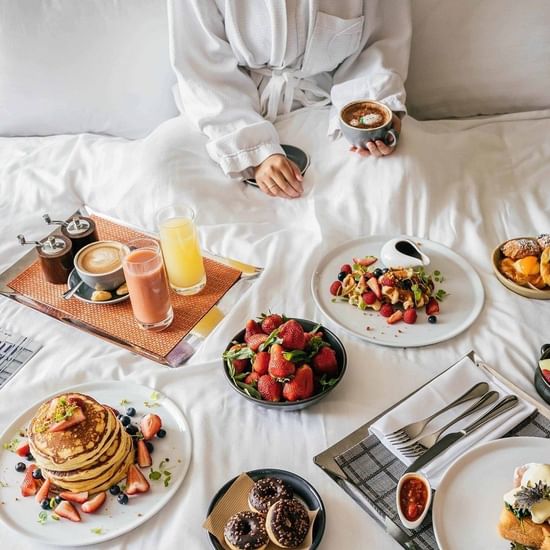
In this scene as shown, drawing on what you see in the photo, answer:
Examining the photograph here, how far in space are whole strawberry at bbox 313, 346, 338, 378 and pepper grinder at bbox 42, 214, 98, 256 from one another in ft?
2.14

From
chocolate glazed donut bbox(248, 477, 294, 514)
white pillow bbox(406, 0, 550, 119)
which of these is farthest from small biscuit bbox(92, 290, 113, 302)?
white pillow bbox(406, 0, 550, 119)

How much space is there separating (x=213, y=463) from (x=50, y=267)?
0.65 metres

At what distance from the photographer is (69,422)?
998mm

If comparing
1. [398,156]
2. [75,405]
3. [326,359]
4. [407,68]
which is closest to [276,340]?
[326,359]

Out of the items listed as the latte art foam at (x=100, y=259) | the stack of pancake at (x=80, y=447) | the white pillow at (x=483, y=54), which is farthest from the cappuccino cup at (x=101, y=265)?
the white pillow at (x=483, y=54)

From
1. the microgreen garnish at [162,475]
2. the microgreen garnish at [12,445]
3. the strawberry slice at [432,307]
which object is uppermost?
the microgreen garnish at [12,445]

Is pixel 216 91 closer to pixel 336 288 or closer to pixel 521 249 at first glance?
pixel 336 288

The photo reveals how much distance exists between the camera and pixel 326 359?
1.15 m

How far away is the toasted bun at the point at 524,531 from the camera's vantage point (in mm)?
866

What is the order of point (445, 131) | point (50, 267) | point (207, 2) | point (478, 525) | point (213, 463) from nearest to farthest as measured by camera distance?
point (478, 525)
point (213, 463)
point (50, 267)
point (207, 2)
point (445, 131)

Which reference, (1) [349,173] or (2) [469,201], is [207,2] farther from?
(2) [469,201]

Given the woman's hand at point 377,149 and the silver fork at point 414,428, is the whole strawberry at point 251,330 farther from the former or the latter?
the woman's hand at point 377,149

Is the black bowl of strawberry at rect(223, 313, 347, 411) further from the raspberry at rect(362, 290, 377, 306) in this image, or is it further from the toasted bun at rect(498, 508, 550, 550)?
the toasted bun at rect(498, 508, 550, 550)

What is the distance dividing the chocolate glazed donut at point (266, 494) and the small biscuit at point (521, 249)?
75cm
